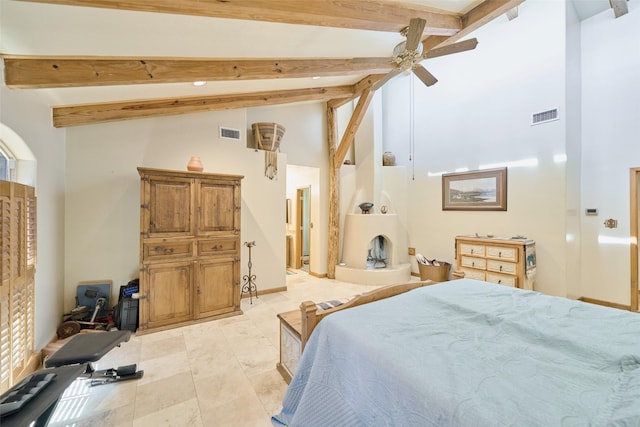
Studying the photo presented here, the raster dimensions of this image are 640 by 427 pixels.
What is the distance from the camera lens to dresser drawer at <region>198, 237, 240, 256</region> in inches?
131

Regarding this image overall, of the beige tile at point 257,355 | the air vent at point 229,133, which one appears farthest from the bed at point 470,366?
the air vent at point 229,133

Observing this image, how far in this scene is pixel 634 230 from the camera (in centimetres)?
353

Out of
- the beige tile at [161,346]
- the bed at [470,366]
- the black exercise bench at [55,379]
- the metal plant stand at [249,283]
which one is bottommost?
the beige tile at [161,346]

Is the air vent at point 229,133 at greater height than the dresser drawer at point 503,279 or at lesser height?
greater

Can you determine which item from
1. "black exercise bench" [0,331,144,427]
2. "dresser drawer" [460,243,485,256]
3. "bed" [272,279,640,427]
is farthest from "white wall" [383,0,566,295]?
"black exercise bench" [0,331,144,427]

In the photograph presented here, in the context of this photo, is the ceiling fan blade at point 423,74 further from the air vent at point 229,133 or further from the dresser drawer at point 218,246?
the dresser drawer at point 218,246

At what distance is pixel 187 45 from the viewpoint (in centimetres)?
216

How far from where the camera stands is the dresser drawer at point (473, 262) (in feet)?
13.9

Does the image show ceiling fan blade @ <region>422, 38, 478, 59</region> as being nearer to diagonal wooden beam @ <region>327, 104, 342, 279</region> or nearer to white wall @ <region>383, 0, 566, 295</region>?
white wall @ <region>383, 0, 566, 295</region>

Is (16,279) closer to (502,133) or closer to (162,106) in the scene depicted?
(162,106)

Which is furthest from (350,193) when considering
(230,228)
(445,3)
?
(445,3)

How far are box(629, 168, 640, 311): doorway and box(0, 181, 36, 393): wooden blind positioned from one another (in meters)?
6.48

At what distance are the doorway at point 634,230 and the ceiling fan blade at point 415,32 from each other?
3.65 meters

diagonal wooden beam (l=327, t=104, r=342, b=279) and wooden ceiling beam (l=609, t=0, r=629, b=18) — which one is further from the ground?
wooden ceiling beam (l=609, t=0, r=629, b=18)
